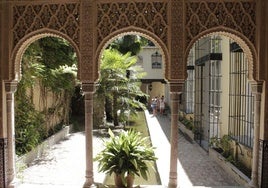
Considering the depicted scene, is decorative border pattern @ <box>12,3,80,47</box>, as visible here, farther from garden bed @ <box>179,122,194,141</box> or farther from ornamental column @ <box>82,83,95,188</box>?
garden bed @ <box>179,122,194,141</box>

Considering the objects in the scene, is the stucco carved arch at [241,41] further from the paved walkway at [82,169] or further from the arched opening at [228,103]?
the paved walkway at [82,169]

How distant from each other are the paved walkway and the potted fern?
73 centimetres

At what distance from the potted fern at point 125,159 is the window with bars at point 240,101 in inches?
115

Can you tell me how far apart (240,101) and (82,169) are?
416 centimetres

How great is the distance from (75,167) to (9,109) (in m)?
3.03

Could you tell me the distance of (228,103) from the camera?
29.7 feet

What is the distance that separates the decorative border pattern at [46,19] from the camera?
5.70 metres

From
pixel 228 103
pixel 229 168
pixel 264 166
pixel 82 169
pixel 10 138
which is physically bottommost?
pixel 82 169

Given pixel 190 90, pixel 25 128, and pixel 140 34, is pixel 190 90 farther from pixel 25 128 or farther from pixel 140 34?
pixel 140 34

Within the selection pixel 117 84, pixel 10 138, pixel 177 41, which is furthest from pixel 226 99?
pixel 117 84

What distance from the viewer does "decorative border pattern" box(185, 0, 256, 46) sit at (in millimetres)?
5547

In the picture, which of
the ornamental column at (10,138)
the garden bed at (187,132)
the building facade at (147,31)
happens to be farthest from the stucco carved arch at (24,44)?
the garden bed at (187,132)

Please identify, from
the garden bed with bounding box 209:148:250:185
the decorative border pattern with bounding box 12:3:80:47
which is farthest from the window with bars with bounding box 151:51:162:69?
the decorative border pattern with bounding box 12:3:80:47

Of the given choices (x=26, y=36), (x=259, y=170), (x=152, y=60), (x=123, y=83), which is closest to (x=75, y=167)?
(x=26, y=36)
